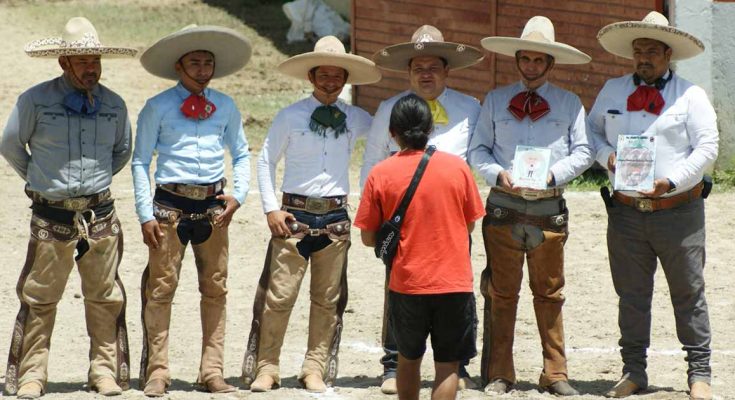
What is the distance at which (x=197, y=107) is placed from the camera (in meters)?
→ 7.53

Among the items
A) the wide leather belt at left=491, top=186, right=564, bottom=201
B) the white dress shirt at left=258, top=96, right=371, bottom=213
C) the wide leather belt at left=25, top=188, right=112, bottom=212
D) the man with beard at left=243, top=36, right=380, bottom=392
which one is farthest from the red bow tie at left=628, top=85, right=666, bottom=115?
the wide leather belt at left=25, top=188, right=112, bottom=212

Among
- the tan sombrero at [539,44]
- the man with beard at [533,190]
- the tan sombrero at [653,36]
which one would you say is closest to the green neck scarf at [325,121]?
the man with beard at [533,190]

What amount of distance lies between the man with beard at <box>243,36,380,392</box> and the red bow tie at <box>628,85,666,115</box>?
1486mm

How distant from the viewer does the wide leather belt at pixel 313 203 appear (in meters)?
7.65

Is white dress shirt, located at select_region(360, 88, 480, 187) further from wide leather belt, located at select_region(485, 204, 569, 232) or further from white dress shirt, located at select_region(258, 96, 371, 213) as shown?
wide leather belt, located at select_region(485, 204, 569, 232)

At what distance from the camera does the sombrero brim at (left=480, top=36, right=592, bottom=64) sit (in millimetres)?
7395

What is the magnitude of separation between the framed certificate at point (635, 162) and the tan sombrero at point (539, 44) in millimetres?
581

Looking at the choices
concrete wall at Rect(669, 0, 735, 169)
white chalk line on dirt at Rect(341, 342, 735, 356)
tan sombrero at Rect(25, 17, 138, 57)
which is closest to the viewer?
tan sombrero at Rect(25, 17, 138, 57)

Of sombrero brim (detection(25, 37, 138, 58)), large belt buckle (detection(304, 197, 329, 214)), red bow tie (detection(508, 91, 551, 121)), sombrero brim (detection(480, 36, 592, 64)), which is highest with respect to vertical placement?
sombrero brim (detection(480, 36, 592, 64))

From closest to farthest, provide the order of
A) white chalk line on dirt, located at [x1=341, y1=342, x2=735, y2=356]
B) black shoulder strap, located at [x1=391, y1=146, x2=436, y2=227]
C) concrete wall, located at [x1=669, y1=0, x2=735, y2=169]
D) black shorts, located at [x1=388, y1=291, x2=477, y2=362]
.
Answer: black shoulder strap, located at [x1=391, y1=146, x2=436, y2=227] → black shorts, located at [x1=388, y1=291, x2=477, y2=362] → white chalk line on dirt, located at [x1=341, y1=342, x2=735, y2=356] → concrete wall, located at [x1=669, y1=0, x2=735, y2=169]

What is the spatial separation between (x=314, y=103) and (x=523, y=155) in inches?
48.6

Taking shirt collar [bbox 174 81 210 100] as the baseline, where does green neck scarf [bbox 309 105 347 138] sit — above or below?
below

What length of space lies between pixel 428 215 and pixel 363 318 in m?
3.08

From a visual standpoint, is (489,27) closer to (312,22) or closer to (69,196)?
(312,22)
